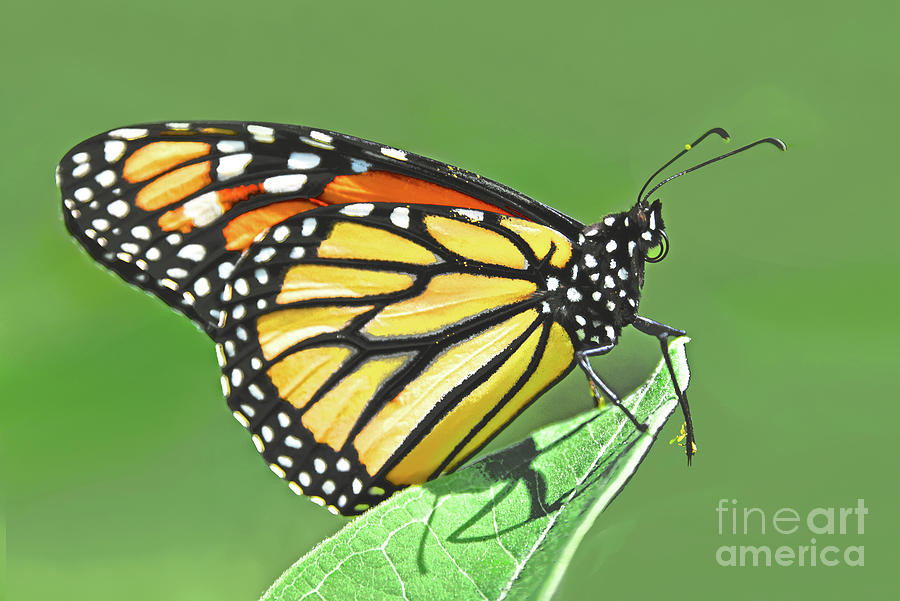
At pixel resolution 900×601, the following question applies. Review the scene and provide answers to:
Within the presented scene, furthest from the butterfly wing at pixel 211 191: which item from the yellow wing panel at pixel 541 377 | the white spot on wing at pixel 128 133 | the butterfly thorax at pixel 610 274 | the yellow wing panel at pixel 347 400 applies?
the yellow wing panel at pixel 347 400

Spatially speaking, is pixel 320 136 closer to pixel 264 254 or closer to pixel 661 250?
pixel 264 254

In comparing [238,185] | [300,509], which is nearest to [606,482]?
[238,185]

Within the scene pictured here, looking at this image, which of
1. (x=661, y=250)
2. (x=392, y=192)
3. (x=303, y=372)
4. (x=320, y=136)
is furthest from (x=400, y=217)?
(x=661, y=250)

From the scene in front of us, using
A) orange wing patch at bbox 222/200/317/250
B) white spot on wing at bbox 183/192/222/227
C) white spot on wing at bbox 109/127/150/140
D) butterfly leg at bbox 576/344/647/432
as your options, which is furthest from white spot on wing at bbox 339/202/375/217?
butterfly leg at bbox 576/344/647/432

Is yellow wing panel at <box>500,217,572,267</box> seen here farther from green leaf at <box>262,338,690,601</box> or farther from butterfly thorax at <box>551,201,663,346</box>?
green leaf at <box>262,338,690,601</box>

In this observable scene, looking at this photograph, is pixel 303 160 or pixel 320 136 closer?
pixel 320 136

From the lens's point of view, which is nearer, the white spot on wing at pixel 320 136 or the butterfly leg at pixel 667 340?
the butterfly leg at pixel 667 340

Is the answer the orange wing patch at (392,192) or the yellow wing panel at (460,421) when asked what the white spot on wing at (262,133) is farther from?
the yellow wing panel at (460,421)
